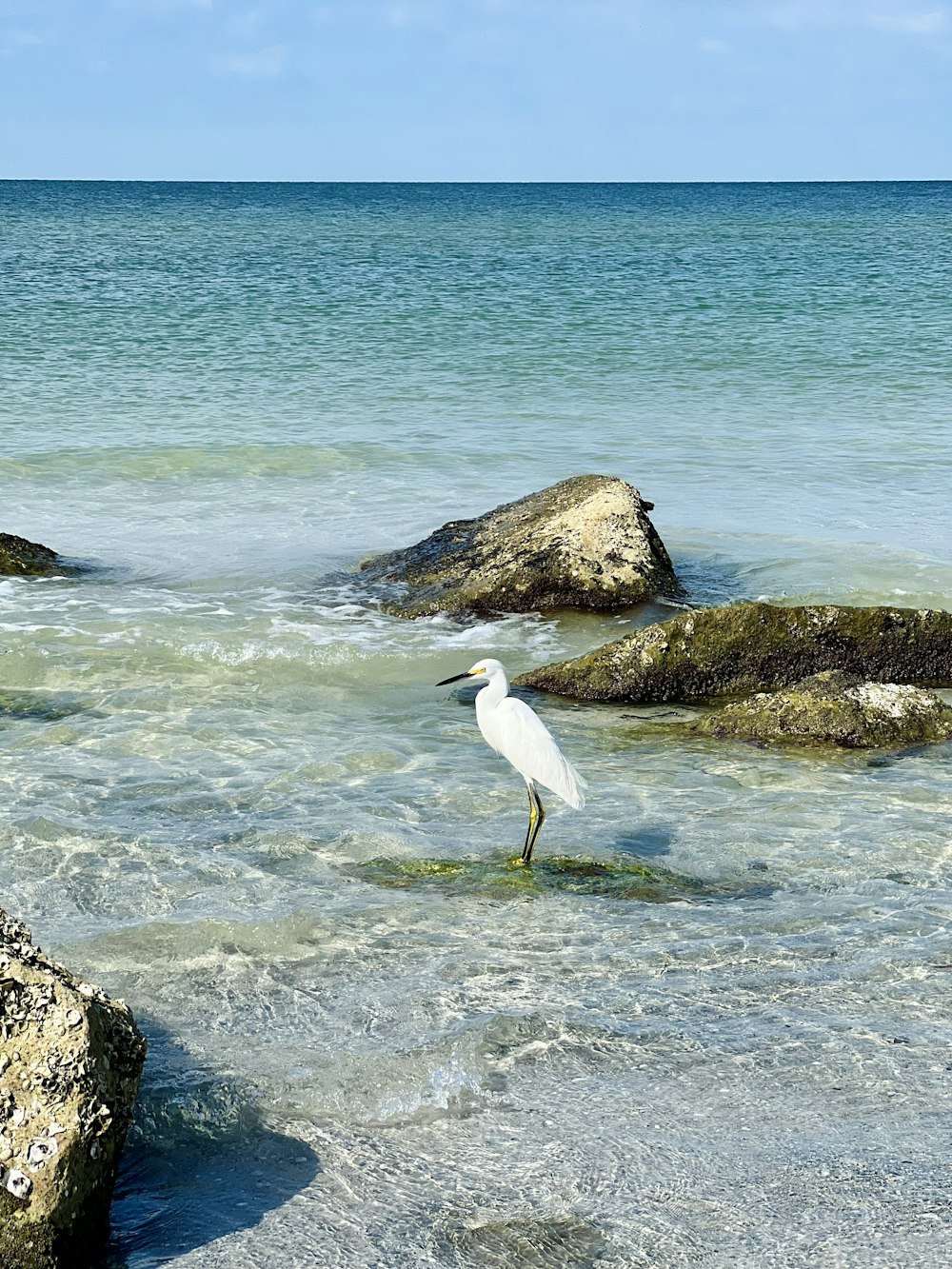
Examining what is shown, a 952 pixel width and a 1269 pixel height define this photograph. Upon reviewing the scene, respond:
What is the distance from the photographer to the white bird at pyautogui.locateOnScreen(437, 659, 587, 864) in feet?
17.5

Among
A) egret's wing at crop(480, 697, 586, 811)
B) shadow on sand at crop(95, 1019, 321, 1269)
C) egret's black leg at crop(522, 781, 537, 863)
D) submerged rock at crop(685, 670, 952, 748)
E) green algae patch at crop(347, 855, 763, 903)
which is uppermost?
egret's wing at crop(480, 697, 586, 811)

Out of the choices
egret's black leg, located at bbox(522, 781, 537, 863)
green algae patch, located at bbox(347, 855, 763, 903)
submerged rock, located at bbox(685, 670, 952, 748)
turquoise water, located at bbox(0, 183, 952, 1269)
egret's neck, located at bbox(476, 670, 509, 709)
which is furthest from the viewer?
submerged rock, located at bbox(685, 670, 952, 748)

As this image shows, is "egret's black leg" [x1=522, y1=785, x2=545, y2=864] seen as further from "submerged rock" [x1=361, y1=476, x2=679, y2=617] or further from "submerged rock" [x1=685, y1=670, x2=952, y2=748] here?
"submerged rock" [x1=361, y1=476, x2=679, y2=617]

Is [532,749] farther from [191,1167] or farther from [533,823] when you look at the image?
[191,1167]

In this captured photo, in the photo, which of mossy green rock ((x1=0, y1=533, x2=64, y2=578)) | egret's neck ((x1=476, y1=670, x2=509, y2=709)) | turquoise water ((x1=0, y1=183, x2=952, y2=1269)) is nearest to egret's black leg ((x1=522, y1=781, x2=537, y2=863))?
turquoise water ((x1=0, y1=183, x2=952, y2=1269))

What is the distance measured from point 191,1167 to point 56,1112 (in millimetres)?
600

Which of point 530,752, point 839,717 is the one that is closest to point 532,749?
point 530,752

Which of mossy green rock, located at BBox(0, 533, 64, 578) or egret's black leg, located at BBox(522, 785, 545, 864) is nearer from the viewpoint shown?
egret's black leg, located at BBox(522, 785, 545, 864)

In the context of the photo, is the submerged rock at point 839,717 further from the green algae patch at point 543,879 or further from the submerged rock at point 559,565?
the submerged rock at point 559,565

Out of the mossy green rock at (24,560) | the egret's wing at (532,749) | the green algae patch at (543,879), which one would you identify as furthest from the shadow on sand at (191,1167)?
the mossy green rock at (24,560)

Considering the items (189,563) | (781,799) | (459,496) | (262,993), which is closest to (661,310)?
(459,496)

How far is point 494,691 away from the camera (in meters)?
5.79

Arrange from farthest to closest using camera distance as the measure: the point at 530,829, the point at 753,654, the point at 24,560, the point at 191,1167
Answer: the point at 24,560
the point at 753,654
the point at 530,829
the point at 191,1167

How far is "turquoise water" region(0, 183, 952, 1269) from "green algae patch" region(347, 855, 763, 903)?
0.03m
